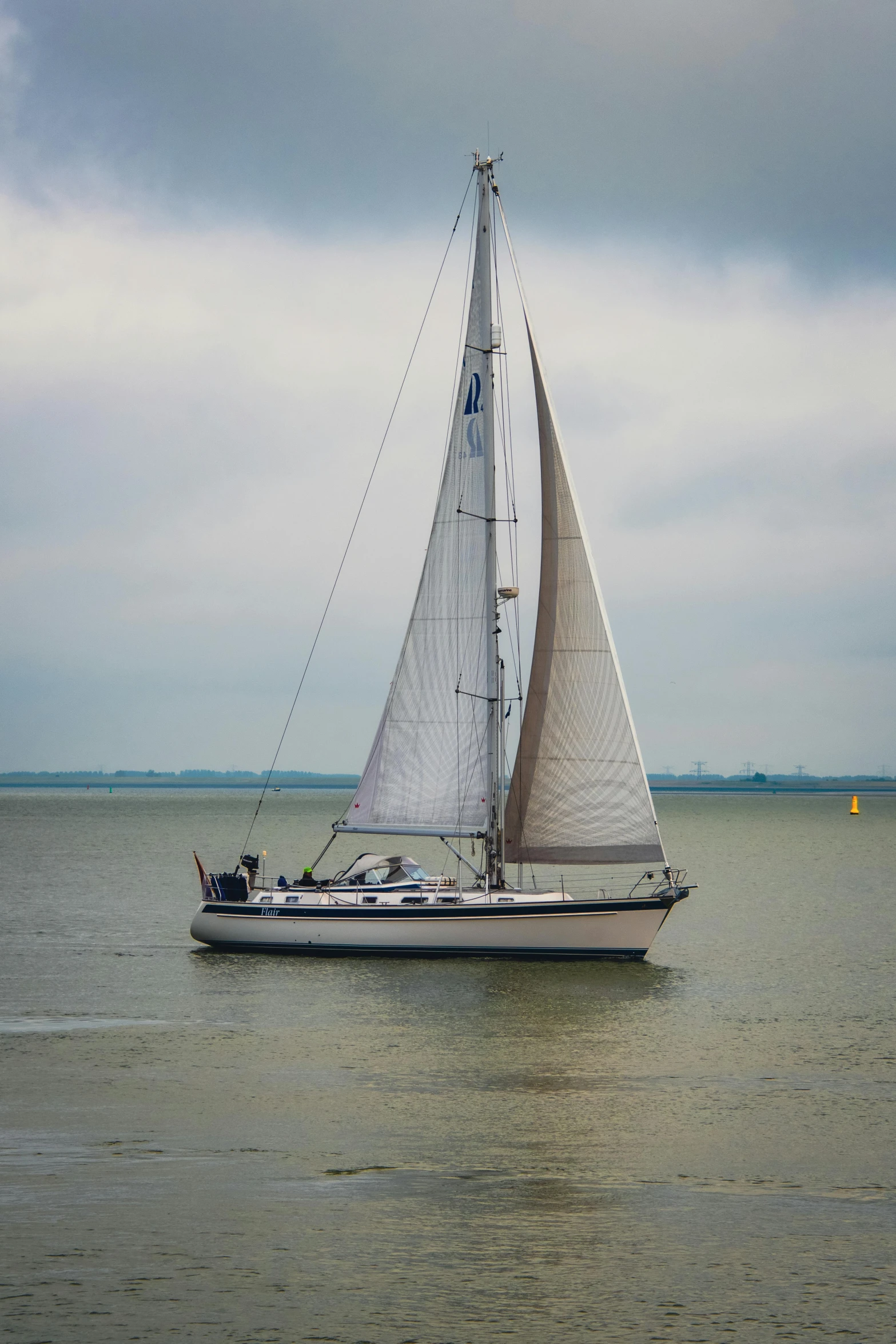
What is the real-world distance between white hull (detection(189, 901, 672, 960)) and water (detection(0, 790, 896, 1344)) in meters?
0.64

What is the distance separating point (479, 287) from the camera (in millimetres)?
34344

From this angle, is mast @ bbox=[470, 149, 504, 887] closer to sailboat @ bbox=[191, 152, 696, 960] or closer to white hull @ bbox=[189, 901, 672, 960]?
sailboat @ bbox=[191, 152, 696, 960]

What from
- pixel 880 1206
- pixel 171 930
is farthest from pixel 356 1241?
pixel 171 930

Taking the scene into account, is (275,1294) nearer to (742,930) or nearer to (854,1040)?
(854,1040)

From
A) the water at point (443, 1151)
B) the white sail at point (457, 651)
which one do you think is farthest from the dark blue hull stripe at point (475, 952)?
the white sail at point (457, 651)

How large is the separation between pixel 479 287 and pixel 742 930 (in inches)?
977

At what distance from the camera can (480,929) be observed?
31812 mm

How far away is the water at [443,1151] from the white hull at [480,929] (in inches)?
25.3

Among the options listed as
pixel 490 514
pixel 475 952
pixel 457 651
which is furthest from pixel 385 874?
pixel 490 514

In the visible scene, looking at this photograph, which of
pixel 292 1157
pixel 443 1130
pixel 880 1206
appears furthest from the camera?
pixel 443 1130

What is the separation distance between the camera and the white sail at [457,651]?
111ft

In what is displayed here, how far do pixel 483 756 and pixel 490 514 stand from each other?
6.07 m

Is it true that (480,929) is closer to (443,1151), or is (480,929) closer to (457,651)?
(457,651)

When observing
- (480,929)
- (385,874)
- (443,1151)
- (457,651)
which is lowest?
(443,1151)
